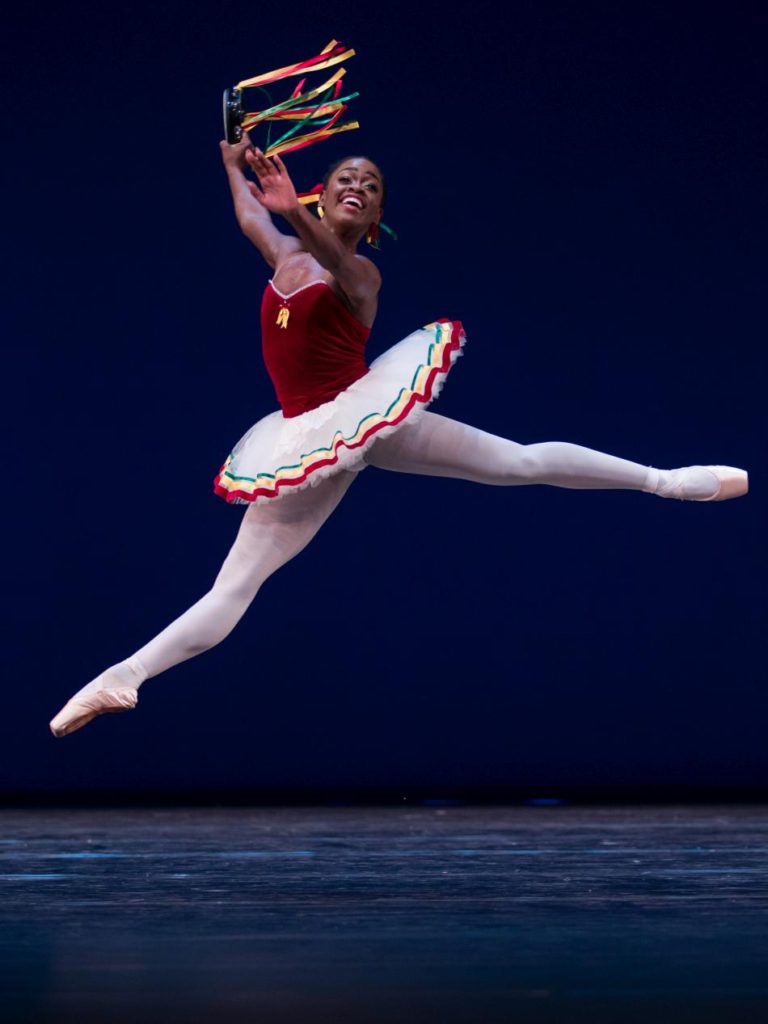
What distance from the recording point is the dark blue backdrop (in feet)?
15.5

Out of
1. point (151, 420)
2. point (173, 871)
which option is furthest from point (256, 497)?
Answer: point (151, 420)

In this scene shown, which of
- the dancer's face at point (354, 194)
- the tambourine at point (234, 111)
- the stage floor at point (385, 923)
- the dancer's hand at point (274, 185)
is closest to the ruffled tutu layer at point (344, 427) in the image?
the dancer's face at point (354, 194)

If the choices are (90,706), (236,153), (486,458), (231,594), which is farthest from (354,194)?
(90,706)

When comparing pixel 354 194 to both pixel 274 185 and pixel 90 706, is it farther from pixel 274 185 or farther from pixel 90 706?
pixel 90 706

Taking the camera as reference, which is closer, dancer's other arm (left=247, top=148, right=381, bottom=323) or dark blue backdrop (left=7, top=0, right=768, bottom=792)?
Answer: dancer's other arm (left=247, top=148, right=381, bottom=323)

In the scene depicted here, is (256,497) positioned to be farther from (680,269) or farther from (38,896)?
(680,269)

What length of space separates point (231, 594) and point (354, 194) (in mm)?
825

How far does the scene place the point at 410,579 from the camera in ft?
15.7

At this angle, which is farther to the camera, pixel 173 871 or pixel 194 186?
pixel 194 186

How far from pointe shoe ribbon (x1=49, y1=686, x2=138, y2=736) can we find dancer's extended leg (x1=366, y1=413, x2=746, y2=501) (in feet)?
2.13

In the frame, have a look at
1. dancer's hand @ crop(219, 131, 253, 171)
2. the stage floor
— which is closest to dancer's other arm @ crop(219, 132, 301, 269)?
dancer's hand @ crop(219, 131, 253, 171)

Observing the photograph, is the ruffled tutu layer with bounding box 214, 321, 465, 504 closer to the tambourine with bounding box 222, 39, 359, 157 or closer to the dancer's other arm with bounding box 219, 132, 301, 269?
the dancer's other arm with bounding box 219, 132, 301, 269

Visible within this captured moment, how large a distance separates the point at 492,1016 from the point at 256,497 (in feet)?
4.63

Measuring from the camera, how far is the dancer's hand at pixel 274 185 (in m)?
2.72
